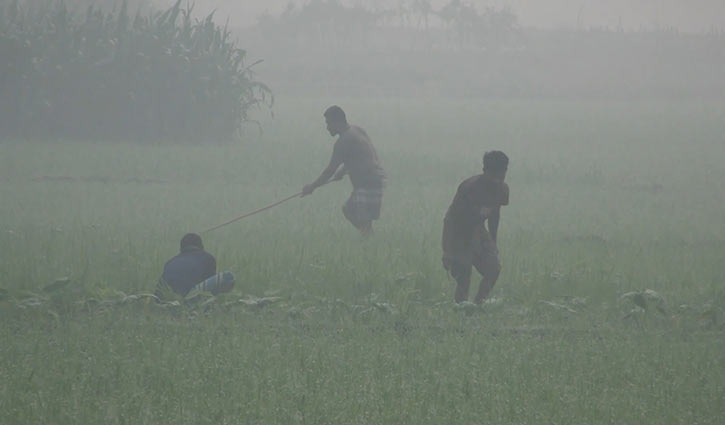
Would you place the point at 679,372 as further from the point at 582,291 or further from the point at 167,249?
the point at 167,249

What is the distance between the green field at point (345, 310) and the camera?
6.02 m

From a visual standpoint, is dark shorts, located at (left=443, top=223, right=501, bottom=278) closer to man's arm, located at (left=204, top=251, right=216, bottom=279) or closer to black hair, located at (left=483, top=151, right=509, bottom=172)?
black hair, located at (left=483, top=151, right=509, bottom=172)

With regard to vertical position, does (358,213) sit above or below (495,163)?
below

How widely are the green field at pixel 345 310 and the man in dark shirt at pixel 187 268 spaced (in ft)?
0.90

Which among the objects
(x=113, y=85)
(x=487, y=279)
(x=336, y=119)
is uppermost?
(x=113, y=85)

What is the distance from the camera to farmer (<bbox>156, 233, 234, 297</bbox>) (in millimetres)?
8445

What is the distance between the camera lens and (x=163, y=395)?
6031mm

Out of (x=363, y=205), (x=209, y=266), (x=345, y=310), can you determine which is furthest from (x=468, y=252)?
(x=363, y=205)

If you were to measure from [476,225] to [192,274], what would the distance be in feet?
7.67

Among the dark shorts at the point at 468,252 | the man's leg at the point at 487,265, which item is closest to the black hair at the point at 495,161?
the dark shorts at the point at 468,252

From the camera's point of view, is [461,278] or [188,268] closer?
[188,268]

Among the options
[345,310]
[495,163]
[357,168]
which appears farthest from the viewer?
[357,168]

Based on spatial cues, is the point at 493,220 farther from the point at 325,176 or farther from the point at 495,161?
the point at 325,176

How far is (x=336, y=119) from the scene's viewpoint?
11.5 m
